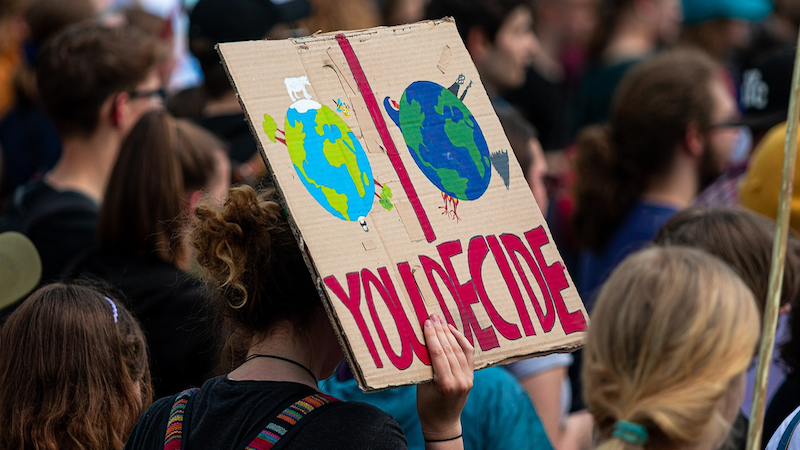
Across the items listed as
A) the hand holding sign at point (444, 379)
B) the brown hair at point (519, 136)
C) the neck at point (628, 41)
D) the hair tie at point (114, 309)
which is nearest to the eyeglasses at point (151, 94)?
the brown hair at point (519, 136)

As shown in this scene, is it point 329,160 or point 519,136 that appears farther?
point 519,136

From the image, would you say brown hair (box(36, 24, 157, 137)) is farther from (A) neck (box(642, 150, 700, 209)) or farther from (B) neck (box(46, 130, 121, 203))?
(A) neck (box(642, 150, 700, 209))

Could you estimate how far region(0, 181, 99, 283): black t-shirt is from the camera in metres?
2.96

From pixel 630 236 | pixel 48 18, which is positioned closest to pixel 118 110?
pixel 48 18

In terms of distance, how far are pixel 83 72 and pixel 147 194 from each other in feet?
2.80

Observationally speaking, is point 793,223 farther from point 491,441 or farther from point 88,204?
point 88,204

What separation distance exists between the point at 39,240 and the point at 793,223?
241cm

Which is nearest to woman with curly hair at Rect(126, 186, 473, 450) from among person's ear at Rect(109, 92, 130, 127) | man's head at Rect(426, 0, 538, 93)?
person's ear at Rect(109, 92, 130, 127)

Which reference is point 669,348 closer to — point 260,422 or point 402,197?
point 402,197

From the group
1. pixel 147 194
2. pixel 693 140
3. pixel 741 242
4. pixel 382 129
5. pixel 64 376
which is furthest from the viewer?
pixel 693 140

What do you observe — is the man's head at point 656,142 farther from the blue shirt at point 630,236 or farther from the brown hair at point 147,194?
the brown hair at point 147,194

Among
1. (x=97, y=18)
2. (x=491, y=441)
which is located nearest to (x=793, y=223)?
(x=491, y=441)

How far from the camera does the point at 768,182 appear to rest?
307 cm

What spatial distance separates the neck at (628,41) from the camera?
214 inches
